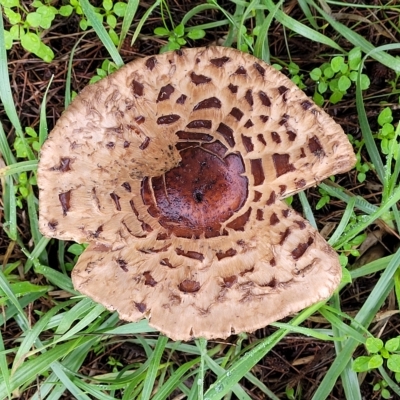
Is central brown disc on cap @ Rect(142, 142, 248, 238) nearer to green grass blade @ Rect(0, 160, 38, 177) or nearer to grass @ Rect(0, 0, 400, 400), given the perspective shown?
grass @ Rect(0, 0, 400, 400)

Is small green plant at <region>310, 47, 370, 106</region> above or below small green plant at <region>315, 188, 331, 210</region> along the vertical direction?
above

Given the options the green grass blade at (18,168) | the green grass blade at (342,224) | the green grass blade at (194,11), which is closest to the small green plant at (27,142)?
the green grass blade at (18,168)

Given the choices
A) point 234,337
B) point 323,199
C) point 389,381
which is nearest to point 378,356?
point 389,381

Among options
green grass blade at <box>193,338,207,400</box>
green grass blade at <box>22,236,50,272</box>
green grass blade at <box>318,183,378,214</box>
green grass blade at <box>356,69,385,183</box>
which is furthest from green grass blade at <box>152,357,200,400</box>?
green grass blade at <box>356,69,385,183</box>

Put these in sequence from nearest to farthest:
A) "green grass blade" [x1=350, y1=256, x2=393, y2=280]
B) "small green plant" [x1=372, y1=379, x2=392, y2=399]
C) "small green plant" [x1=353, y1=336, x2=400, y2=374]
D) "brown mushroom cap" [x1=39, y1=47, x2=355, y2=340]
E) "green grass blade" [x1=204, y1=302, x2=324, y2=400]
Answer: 1. "brown mushroom cap" [x1=39, y1=47, x2=355, y2=340]
2. "green grass blade" [x1=204, y1=302, x2=324, y2=400]
3. "small green plant" [x1=353, y1=336, x2=400, y2=374]
4. "green grass blade" [x1=350, y1=256, x2=393, y2=280]
5. "small green plant" [x1=372, y1=379, x2=392, y2=399]

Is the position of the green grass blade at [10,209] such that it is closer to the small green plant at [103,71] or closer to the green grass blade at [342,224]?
the small green plant at [103,71]

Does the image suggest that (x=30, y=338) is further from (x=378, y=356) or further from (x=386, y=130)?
(x=386, y=130)
